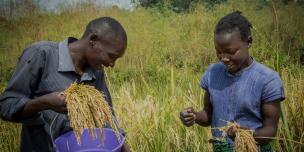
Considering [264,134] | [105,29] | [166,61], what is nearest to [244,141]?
[264,134]

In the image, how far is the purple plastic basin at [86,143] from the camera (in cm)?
204

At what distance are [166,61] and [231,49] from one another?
4.90 m

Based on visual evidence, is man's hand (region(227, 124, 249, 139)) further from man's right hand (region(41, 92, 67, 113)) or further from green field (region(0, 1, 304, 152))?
man's right hand (region(41, 92, 67, 113))

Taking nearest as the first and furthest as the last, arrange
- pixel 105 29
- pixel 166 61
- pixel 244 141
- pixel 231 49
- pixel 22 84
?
pixel 244 141
pixel 22 84
pixel 231 49
pixel 105 29
pixel 166 61

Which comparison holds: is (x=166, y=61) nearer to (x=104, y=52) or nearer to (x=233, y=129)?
(x=104, y=52)

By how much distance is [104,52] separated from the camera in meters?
2.15

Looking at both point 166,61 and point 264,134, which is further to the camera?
point 166,61

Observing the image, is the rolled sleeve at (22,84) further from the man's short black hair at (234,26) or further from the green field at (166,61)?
the green field at (166,61)

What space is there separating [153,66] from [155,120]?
316 cm

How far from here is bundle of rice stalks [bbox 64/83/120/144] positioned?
171 centimetres

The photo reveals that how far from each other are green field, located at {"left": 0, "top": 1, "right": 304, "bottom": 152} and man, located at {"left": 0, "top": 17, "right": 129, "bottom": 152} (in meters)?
1.06

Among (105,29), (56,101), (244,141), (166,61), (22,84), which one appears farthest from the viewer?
(166,61)

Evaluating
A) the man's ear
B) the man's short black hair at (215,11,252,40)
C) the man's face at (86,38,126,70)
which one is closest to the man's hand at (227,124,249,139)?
the man's short black hair at (215,11,252,40)

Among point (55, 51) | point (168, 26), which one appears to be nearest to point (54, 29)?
point (168, 26)
